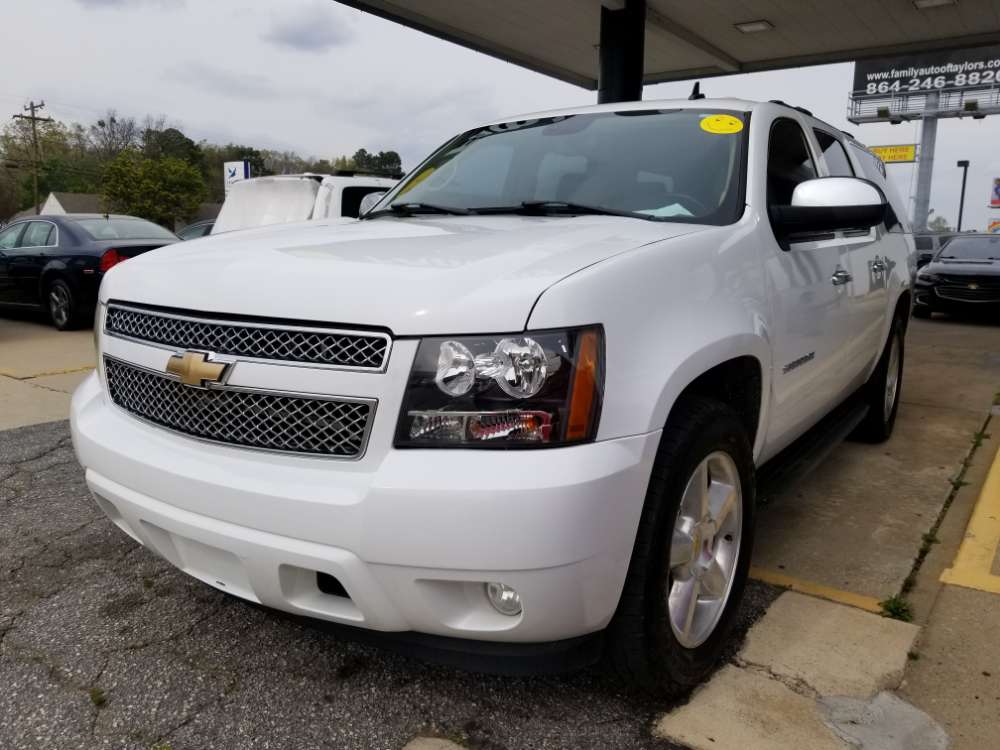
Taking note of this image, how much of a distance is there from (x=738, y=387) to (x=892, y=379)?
294 cm

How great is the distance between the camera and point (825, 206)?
9.26 ft

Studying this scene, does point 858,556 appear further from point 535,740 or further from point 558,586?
point 558,586

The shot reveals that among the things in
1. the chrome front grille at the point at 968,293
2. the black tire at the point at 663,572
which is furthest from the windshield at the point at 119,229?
the chrome front grille at the point at 968,293

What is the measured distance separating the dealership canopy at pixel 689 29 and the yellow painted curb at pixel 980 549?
8.48 metres

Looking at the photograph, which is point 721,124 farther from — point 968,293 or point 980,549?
Answer: point 968,293

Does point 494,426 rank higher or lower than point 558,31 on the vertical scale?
lower

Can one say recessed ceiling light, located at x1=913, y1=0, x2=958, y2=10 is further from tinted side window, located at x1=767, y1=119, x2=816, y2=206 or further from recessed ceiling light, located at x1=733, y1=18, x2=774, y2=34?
tinted side window, located at x1=767, y1=119, x2=816, y2=206

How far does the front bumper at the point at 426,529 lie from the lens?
1.74m

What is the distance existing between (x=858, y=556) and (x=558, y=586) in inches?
82.0

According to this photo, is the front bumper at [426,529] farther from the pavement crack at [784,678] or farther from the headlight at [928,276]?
the headlight at [928,276]

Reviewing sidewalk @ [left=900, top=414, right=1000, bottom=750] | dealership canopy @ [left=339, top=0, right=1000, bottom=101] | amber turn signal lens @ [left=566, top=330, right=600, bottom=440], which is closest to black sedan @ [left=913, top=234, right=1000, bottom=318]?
dealership canopy @ [left=339, top=0, right=1000, bottom=101]

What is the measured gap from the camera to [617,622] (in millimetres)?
2021

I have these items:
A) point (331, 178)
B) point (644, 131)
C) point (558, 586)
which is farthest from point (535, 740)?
point (331, 178)

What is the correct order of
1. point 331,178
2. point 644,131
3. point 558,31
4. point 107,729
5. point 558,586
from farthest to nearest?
point 558,31
point 331,178
point 644,131
point 107,729
point 558,586
